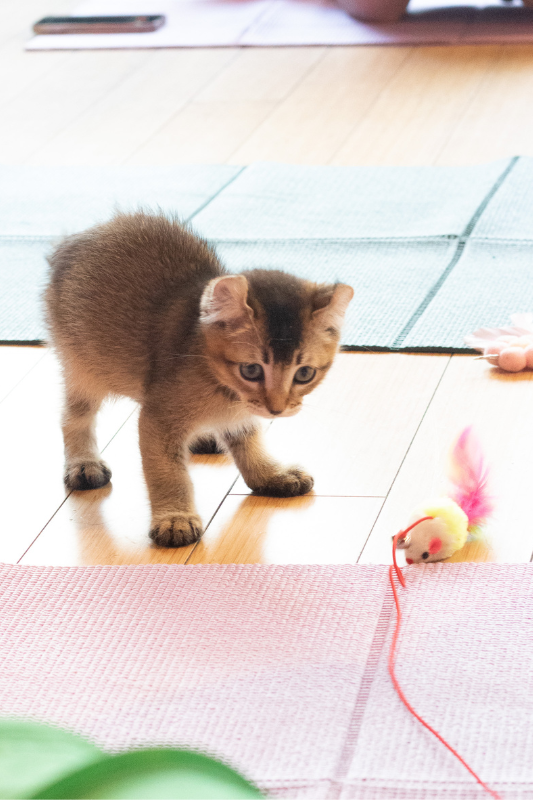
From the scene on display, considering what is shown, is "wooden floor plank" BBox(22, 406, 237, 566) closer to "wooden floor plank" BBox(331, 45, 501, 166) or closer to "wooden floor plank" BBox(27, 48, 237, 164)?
"wooden floor plank" BBox(331, 45, 501, 166)

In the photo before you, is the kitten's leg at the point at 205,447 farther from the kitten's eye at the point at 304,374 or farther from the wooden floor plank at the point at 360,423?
the kitten's eye at the point at 304,374

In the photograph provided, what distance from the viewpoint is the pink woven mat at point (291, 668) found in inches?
40.0

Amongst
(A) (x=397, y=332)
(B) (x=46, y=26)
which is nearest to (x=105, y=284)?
(A) (x=397, y=332)

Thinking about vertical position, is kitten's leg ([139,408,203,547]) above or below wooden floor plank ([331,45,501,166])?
above

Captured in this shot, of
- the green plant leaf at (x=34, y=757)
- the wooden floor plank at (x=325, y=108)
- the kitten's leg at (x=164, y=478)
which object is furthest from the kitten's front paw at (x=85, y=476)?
the wooden floor plank at (x=325, y=108)

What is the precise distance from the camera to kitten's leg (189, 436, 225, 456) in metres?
1.77

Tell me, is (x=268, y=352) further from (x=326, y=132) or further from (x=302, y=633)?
(x=326, y=132)

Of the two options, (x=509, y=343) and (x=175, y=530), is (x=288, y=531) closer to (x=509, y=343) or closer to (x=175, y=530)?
(x=175, y=530)

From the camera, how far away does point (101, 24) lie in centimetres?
443

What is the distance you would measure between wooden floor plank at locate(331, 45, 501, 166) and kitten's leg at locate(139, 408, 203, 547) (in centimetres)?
173

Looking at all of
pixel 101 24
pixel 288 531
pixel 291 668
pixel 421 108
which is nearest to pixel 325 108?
pixel 421 108

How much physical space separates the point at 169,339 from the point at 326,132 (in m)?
1.95

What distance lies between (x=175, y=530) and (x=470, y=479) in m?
0.46

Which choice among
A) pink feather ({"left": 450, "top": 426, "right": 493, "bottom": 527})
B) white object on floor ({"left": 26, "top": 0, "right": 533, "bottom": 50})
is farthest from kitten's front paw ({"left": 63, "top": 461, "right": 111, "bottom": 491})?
white object on floor ({"left": 26, "top": 0, "right": 533, "bottom": 50})
